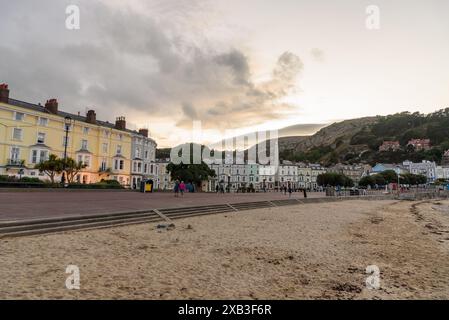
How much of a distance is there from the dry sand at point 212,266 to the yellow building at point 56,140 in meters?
26.1

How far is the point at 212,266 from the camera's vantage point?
706 cm

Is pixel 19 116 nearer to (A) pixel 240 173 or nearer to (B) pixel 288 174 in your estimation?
(A) pixel 240 173

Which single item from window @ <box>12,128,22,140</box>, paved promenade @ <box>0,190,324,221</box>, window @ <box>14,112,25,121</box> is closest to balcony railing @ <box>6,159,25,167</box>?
window @ <box>12,128,22,140</box>

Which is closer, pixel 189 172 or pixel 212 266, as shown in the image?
pixel 212 266

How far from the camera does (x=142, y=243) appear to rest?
29.5 ft

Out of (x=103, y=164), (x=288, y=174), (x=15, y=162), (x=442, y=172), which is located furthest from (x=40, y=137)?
(x=442, y=172)

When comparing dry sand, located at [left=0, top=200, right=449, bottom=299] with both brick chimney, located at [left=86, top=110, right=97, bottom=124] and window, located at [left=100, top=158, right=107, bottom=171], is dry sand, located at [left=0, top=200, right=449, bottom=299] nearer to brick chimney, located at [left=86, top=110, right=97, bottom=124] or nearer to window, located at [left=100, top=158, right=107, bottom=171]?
window, located at [left=100, top=158, right=107, bottom=171]

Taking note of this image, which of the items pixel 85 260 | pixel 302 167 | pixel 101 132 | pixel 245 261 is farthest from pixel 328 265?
pixel 302 167

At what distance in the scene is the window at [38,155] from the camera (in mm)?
41194

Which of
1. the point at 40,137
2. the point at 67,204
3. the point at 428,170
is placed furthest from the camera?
the point at 428,170

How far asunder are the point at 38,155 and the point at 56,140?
147 inches

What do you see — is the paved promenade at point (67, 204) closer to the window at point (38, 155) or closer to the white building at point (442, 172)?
the window at point (38, 155)
